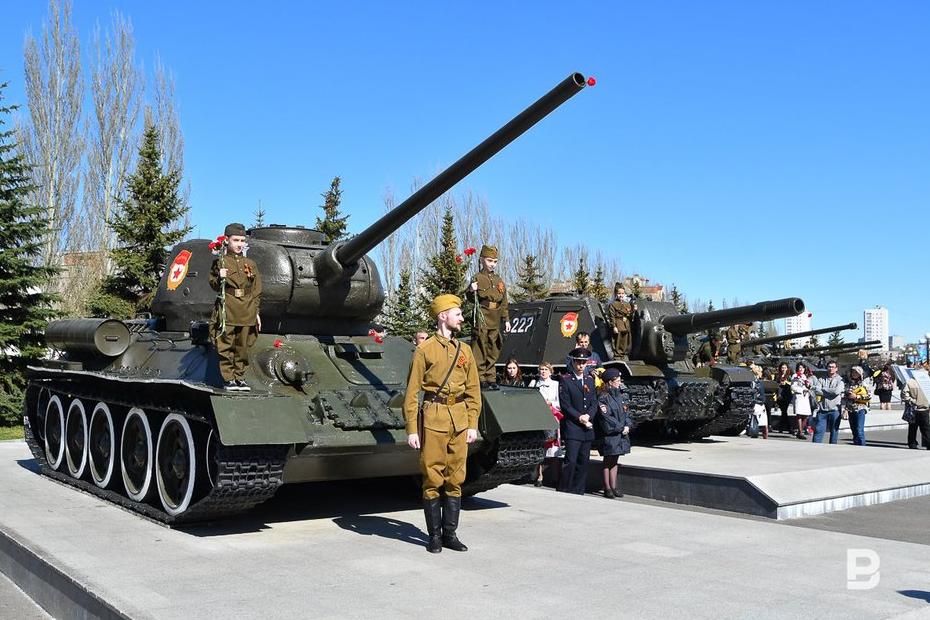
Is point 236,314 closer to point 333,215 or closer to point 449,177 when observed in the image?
point 449,177

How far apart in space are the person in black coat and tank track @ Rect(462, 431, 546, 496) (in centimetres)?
173

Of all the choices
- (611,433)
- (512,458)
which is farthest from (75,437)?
(611,433)

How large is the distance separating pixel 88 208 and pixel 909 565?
31.1 metres

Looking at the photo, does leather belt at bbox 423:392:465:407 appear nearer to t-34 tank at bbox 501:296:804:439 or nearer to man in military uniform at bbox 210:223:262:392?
man in military uniform at bbox 210:223:262:392

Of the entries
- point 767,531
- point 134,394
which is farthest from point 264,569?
point 767,531

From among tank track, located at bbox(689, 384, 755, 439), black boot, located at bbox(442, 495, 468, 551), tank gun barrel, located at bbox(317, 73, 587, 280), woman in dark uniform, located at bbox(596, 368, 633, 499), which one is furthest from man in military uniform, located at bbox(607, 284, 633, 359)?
black boot, located at bbox(442, 495, 468, 551)

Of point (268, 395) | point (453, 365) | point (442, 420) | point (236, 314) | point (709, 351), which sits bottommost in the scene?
point (442, 420)

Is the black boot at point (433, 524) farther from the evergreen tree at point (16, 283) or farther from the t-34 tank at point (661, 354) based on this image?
the evergreen tree at point (16, 283)

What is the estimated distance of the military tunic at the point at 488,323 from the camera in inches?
372

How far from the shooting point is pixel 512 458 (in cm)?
874

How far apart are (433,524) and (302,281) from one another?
134 inches

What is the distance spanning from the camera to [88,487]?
33.1 feet

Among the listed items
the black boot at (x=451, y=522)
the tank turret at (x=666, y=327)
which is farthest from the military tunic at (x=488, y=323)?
the tank turret at (x=666, y=327)

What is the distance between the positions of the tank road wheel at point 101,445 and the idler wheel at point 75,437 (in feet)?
0.65
